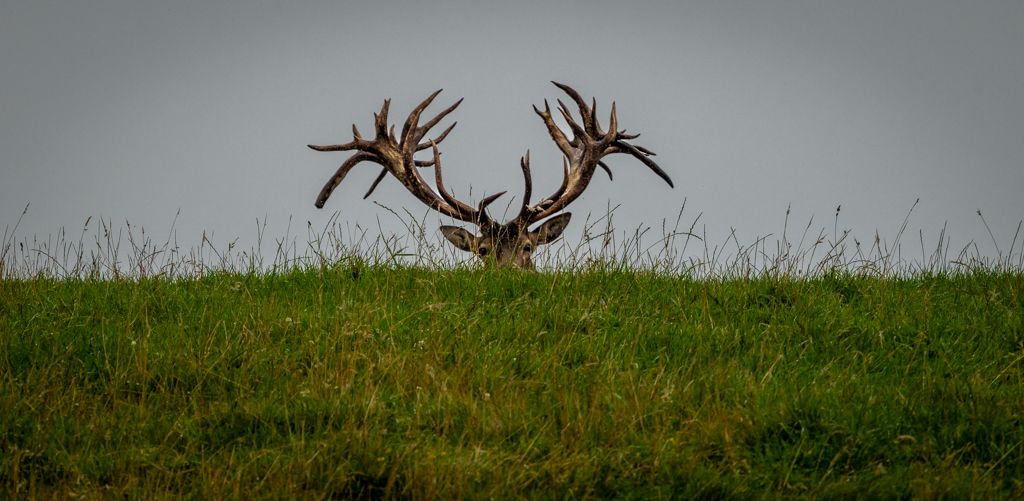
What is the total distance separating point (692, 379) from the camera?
5816mm

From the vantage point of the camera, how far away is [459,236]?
1337cm

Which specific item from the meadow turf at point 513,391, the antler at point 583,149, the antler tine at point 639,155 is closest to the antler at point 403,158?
the antler at point 583,149

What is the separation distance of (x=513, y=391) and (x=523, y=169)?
728cm

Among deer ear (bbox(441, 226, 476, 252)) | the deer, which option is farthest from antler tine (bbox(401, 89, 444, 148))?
deer ear (bbox(441, 226, 476, 252))

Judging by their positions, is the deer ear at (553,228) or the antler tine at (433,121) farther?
the antler tine at (433,121)

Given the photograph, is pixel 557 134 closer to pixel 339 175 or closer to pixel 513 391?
pixel 339 175

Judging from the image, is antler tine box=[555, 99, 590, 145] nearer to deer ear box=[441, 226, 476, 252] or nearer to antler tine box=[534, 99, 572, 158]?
antler tine box=[534, 99, 572, 158]

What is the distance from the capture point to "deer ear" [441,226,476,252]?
1325 centimetres

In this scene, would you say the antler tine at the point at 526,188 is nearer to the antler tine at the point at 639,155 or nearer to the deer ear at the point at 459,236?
the deer ear at the point at 459,236

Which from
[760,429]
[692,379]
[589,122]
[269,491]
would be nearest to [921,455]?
[760,429]

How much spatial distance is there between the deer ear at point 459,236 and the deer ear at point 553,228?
844 millimetres

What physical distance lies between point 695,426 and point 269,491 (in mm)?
2045

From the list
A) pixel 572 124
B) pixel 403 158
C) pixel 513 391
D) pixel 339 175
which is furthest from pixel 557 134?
pixel 513 391

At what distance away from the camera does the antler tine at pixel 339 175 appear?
12239 mm
